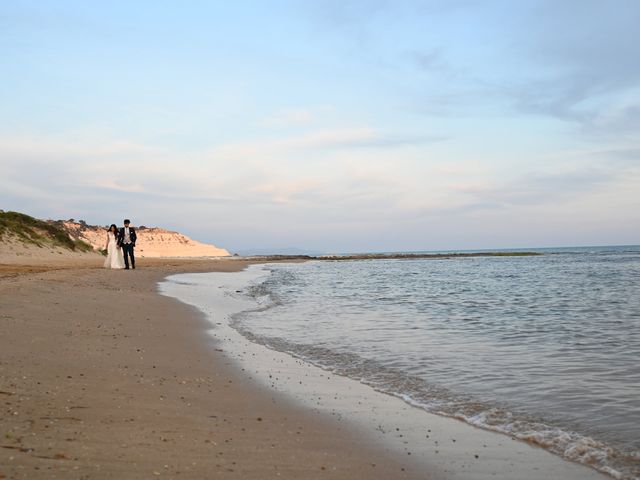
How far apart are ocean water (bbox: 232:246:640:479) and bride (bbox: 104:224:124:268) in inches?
460

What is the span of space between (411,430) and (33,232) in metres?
40.7

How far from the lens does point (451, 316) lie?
13.2 m

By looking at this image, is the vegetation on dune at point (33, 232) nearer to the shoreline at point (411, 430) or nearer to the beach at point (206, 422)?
the beach at point (206, 422)

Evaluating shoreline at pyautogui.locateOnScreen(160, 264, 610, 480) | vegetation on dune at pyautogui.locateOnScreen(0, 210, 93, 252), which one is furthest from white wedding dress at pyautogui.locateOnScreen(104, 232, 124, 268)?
shoreline at pyautogui.locateOnScreen(160, 264, 610, 480)

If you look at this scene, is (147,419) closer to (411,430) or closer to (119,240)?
(411,430)

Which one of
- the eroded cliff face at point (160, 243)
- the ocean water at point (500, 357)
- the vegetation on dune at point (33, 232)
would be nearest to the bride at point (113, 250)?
the ocean water at point (500, 357)

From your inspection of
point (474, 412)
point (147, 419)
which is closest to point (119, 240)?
point (147, 419)

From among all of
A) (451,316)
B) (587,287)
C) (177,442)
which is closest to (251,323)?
(451,316)

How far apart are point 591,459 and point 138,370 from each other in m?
4.59

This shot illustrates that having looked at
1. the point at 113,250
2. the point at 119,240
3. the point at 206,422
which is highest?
the point at 119,240

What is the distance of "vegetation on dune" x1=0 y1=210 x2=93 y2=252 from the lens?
3684 cm

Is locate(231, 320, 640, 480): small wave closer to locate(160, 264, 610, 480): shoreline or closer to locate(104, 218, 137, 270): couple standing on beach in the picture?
locate(160, 264, 610, 480): shoreline

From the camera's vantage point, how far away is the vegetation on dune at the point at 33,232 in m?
36.8

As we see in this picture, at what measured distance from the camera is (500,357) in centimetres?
827
